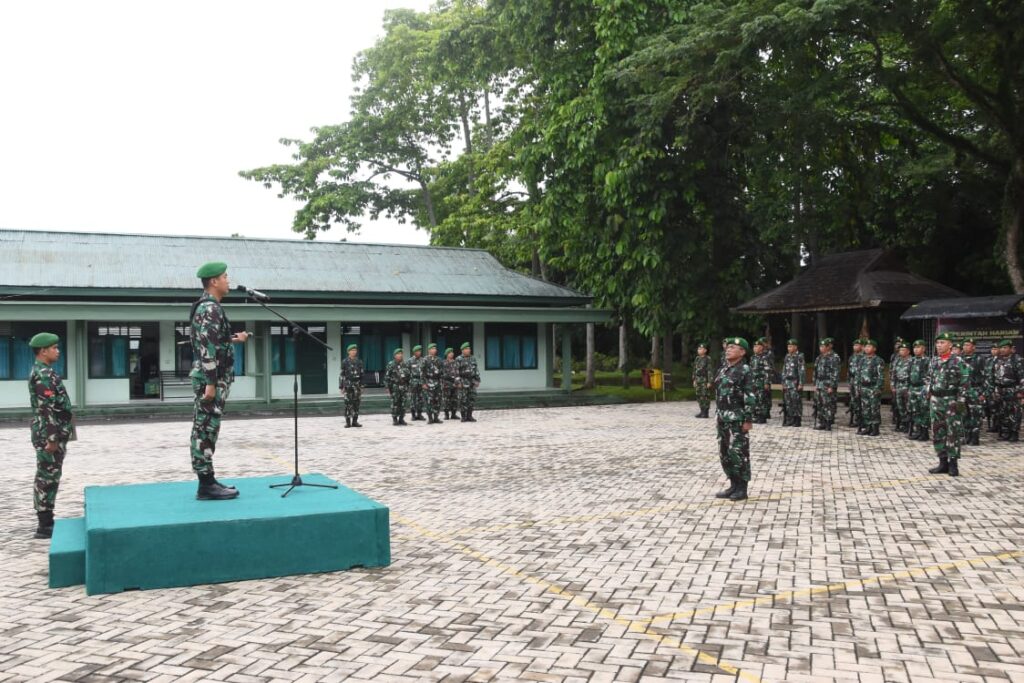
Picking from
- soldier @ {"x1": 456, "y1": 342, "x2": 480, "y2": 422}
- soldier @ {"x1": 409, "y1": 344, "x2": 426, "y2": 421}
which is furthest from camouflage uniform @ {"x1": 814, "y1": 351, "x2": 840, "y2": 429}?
soldier @ {"x1": 409, "y1": 344, "x2": 426, "y2": 421}

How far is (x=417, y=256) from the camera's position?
31047mm

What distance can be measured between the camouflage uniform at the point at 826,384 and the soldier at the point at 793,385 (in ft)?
1.52

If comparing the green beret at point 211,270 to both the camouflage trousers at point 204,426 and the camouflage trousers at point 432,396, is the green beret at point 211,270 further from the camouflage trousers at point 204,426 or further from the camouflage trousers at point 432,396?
the camouflage trousers at point 432,396

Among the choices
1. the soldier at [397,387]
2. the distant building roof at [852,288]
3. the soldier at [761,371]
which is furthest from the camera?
the distant building roof at [852,288]

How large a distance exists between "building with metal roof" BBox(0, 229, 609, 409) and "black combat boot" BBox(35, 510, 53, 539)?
13858 millimetres

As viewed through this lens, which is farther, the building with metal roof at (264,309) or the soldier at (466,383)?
the building with metal roof at (264,309)

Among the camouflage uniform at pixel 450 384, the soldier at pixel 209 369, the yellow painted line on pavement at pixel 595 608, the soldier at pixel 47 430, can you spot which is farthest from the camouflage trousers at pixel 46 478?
the camouflage uniform at pixel 450 384

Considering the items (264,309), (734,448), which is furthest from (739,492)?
(264,309)

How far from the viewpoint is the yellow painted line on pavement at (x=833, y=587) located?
17.8 feet

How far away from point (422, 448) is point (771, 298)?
45.2ft

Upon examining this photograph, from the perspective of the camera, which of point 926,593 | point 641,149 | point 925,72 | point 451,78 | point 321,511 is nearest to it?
point 926,593

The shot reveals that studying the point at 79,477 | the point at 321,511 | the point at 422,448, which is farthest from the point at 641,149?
the point at 321,511

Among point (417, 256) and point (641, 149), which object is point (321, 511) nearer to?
point (641, 149)

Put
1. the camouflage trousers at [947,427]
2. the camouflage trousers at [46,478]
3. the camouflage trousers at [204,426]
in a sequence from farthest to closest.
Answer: the camouflage trousers at [947,427] → the camouflage trousers at [46,478] → the camouflage trousers at [204,426]
